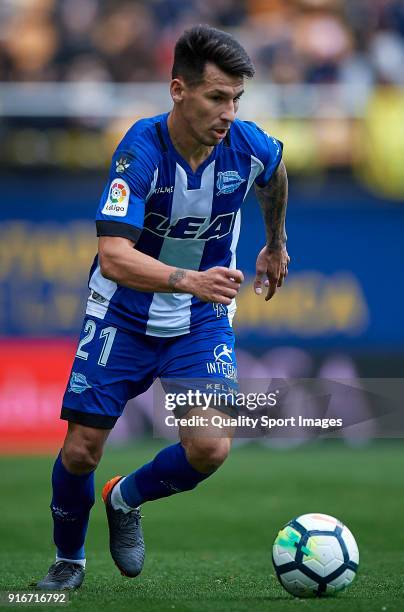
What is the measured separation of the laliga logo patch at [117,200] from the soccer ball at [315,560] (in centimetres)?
160

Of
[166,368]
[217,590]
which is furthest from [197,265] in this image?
[217,590]

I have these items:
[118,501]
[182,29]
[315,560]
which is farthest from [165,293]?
[182,29]

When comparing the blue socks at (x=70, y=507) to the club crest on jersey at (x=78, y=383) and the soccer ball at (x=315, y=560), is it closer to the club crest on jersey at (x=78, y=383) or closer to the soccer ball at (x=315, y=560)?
the club crest on jersey at (x=78, y=383)

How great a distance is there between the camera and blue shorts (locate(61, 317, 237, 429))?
218 inches

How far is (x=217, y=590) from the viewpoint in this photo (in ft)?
18.0

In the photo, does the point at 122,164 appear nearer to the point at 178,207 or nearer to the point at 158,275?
the point at 178,207

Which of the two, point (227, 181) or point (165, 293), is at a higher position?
point (227, 181)

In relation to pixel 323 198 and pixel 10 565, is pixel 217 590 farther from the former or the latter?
pixel 323 198

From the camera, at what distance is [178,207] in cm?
554

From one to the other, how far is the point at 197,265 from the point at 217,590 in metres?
A: 1.53

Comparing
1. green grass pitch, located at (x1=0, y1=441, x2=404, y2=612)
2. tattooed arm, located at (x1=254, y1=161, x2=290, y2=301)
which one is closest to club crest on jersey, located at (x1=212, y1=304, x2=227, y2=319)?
tattooed arm, located at (x1=254, y1=161, x2=290, y2=301)

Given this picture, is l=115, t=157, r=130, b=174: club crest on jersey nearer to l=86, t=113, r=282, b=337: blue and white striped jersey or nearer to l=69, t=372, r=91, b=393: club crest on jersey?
l=86, t=113, r=282, b=337: blue and white striped jersey

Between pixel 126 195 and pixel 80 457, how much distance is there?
1.24m

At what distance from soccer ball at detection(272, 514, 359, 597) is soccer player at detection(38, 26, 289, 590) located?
1.64 ft
